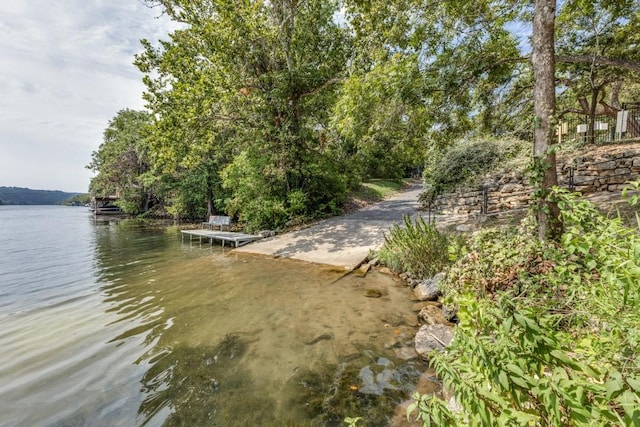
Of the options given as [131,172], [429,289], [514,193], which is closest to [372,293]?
[429,289]

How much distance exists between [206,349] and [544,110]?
548 centimetres

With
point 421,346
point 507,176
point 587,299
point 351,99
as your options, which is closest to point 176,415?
point 421,346

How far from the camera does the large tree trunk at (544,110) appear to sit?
358 centimetres

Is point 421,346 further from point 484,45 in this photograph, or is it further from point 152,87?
point 152,87

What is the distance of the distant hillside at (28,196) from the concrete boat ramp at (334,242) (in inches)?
3918

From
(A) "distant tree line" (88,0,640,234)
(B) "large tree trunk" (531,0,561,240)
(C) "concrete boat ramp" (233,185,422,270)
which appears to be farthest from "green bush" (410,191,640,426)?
(C) "concrete boat ramp" (233,185,422,270)

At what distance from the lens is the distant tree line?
Result: 5922mm

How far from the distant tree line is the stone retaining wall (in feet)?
5.30

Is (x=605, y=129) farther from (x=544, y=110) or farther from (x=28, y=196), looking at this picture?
(x=28, y=196)

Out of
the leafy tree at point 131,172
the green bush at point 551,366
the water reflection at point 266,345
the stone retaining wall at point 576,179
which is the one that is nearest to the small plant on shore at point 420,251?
the water reflection at point 266,345

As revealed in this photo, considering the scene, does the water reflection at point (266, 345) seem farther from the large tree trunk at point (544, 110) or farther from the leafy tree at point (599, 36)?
the leafy tree at point (599, 36)

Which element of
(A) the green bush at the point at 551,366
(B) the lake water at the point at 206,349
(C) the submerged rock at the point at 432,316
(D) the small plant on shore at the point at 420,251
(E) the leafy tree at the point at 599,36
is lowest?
(B) the lake water at the point at 206,349

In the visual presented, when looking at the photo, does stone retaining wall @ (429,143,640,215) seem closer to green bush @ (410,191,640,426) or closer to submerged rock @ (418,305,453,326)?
submerged rock @ (418,305,453,326)

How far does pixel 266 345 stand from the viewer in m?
3.74
